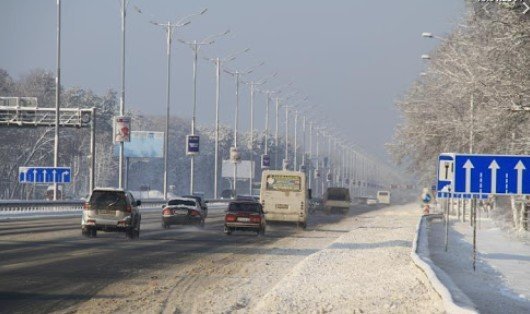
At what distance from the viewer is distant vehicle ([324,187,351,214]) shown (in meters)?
86.1

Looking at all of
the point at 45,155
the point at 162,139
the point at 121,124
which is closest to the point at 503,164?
the point at 121,124

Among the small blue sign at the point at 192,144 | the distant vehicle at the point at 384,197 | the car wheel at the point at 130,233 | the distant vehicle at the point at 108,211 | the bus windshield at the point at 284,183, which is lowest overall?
the distant vehicle at the point at 384,197

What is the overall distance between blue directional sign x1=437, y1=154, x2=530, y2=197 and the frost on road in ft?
7.36

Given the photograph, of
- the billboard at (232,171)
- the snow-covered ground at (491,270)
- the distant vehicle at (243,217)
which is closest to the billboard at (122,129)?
the distant vehicle at (243,217)

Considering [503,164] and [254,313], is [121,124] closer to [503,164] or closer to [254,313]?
[503,164]

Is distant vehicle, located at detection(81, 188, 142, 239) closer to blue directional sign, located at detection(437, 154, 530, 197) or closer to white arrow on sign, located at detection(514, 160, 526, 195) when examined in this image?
blue directional sign, located at detection(437, 154, 530, 197)

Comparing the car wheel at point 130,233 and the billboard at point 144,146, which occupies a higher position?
the billboard at point 144,146

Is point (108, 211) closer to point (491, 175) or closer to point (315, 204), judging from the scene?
point (491, 175)

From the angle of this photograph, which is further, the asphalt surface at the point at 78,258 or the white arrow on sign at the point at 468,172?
the white arrow on sign at the point at 468,172

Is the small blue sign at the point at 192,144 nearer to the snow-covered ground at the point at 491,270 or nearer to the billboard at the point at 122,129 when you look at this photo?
the billboard at the point at 122,129

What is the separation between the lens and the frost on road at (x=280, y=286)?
15211mm

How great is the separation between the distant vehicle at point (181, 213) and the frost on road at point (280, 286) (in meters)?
17.5

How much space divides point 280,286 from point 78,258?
27.1 ft

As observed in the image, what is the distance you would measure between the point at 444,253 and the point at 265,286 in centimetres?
1249
